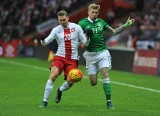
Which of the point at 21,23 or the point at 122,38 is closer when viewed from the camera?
the point at 122,38

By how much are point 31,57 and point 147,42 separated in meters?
11.3

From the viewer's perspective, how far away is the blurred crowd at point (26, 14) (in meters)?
46.0

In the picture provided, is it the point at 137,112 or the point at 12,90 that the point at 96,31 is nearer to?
the point at 137,112

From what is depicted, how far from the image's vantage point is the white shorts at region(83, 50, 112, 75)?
13.9 meters

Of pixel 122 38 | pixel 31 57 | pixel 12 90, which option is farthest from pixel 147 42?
pixel 12 90

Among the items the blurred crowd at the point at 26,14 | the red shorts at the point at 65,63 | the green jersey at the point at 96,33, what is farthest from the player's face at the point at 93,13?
the blurred crowd at the point at 26,14

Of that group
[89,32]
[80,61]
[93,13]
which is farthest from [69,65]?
[80,61]

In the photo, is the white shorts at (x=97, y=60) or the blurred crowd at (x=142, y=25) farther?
the blurred crowd at (x=142, y=25)

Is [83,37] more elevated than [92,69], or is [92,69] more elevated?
[83,37]

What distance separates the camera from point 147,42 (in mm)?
34469

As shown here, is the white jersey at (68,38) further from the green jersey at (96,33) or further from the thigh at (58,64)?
the green jersey at (96,33)

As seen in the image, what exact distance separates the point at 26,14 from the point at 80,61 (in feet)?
45.4

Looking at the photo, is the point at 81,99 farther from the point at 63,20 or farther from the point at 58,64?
the point at 63,20

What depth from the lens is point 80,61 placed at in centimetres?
3459
